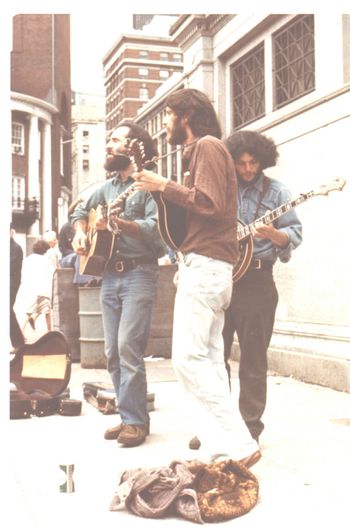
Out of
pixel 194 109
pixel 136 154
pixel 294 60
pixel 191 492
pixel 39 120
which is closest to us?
pixel 191 492

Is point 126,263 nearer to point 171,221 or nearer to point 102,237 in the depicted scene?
point 102,237

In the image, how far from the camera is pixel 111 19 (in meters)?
3.73

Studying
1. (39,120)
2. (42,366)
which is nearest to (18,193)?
(39,120)

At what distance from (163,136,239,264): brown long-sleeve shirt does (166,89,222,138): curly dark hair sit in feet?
0.57

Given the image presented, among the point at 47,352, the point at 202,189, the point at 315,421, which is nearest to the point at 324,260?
the point at 315,421

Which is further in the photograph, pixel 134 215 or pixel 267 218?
pixel 134 215

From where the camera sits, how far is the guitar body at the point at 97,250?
15.9 ft

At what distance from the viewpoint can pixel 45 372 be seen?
19.7ft

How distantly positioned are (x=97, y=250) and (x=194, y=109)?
3.95ft

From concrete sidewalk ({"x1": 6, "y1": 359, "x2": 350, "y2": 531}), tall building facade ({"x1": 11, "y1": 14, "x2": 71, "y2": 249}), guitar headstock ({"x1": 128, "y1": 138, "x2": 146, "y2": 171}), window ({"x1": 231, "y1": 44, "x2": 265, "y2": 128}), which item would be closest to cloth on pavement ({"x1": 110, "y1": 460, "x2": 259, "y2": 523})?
concrete sidewalk ({"x1": 6, "y1": 359, "x2": 350, "y2": 531})

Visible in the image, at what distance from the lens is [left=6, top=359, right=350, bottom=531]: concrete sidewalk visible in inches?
129

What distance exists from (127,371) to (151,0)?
222cm

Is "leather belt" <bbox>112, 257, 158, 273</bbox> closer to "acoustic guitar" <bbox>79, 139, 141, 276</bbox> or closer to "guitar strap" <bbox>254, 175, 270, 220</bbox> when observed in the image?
"acoustic guitar" <bbox>79, 139, 141, 276</bbox>

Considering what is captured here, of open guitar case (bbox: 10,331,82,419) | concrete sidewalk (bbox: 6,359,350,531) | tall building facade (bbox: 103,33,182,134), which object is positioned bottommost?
concrete sidewalk (bbox: 6,359,350,531)
